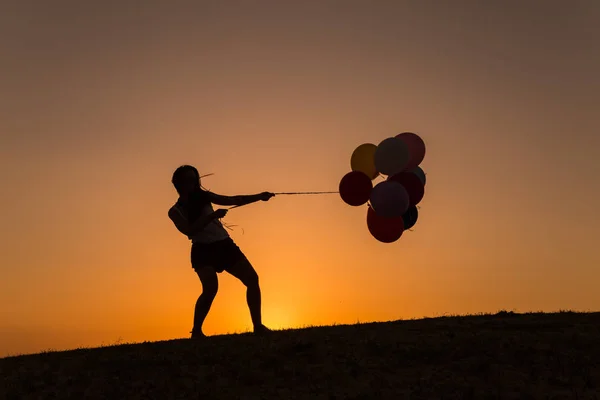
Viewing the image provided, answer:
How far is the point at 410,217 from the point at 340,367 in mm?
3756

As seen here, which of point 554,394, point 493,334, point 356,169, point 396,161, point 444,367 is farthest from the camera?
point 356,169

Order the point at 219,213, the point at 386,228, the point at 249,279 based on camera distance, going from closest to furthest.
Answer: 1. the point at 219,213
2. the point at 249,279
3. the point at 386,228

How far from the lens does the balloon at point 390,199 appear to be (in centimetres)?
1047

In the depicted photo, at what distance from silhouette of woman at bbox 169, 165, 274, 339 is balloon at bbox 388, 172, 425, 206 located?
2.15 meters

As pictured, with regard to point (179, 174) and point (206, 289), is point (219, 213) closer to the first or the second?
point (179, 174)

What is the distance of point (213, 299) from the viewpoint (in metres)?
9.98

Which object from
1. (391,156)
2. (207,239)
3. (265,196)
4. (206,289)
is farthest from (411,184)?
(206,289)

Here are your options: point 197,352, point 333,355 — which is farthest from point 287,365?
point 197,352

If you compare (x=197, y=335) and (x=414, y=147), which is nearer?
(x=197, y=335)

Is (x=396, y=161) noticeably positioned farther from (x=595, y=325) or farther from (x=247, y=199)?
(x=595, y=325)

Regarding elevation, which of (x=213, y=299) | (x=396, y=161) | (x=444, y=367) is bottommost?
(x=444, y=367)

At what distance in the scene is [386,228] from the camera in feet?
36.2

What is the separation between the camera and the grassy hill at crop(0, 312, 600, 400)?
24.4 ft

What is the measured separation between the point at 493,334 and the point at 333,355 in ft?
6.93
